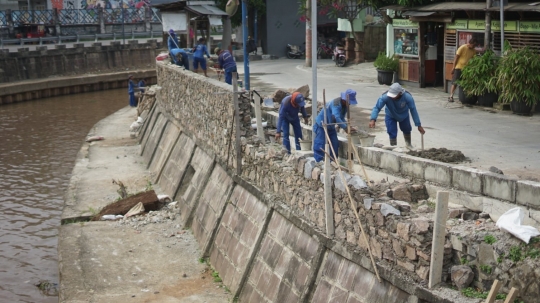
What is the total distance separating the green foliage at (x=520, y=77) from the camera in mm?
19156

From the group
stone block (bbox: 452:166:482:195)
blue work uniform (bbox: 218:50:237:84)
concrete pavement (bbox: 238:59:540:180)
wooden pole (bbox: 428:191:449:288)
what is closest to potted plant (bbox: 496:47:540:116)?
concrete pavement (bbox: 238:59:540:180)

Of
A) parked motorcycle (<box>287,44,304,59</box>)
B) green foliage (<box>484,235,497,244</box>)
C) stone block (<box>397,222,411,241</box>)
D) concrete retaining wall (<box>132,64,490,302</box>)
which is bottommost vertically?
concrete retaining wall (<box>132,64,490,302</box>)

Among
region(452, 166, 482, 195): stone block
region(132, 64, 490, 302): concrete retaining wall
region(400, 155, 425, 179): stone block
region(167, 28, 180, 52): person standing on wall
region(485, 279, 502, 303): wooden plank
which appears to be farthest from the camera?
region(167, 28, 180, 52): person standing on wall

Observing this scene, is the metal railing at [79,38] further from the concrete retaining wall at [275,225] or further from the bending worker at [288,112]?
the bending worker at [288,112]

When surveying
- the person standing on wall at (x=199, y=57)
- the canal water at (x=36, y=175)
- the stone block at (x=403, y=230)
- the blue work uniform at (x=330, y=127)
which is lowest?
the canal water at (x=36, y=175)

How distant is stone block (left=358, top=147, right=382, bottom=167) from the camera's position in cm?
1432

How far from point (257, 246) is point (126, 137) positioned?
17.6m

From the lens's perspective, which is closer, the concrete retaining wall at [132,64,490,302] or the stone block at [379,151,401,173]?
the concrete retaining wall at [132,64,490,302]

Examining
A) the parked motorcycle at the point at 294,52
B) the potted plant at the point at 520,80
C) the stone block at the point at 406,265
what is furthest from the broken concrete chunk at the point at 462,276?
the parked motorcycle at the point at 294,52

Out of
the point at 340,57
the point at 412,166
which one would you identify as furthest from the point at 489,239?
the point at 340,57

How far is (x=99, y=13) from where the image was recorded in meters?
55.1

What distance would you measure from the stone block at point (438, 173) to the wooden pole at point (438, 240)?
425cm

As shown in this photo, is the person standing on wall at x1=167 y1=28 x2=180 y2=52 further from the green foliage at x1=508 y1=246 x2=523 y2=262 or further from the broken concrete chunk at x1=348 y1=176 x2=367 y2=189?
the green foliage at x1=508 y1=246 x2=523 y2=262

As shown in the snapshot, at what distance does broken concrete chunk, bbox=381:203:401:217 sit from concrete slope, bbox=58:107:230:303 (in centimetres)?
484
